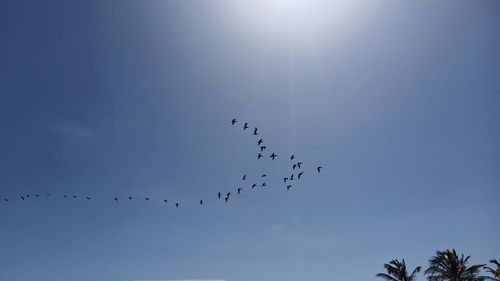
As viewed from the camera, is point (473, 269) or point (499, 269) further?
point (473, 269)

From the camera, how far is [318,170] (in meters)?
62.3

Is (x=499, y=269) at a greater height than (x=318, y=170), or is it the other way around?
(x=318, y=170)

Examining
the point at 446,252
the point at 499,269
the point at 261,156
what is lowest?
the point at 499,269

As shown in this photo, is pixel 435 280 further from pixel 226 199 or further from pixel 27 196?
pixel 27 196

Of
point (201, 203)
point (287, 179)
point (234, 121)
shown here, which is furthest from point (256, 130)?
point (201, 203)

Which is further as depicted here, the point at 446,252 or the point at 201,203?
the point at 446,252

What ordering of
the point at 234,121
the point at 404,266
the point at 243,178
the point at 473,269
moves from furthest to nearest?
the point at 404,266 < the point at 473,269 < the point at 243,178 < the point at 234,121

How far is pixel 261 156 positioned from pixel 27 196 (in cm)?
3714

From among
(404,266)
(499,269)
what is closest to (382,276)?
(404,266)

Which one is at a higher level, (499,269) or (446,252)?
(446,252)

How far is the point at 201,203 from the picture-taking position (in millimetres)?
67625

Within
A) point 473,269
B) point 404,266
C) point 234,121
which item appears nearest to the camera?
point 234,121

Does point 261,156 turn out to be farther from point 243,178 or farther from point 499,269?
point 499,269

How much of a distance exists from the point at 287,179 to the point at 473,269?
32.7 m
